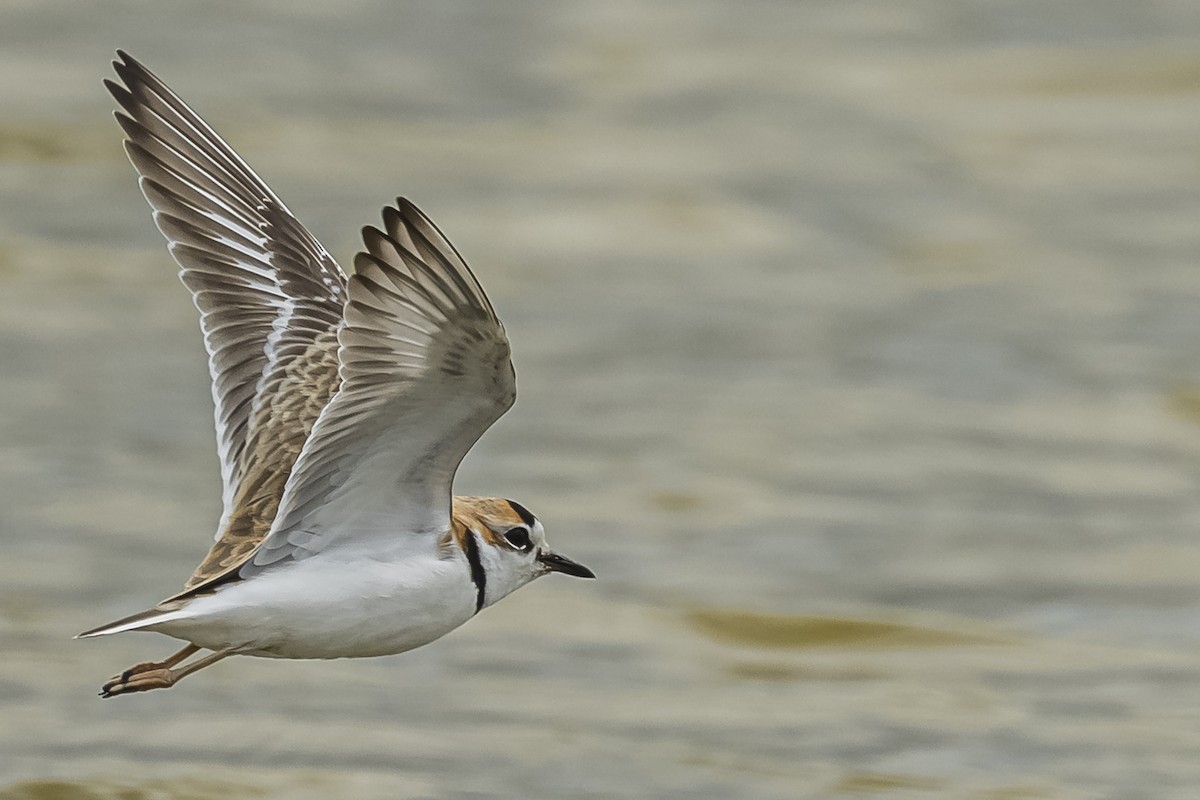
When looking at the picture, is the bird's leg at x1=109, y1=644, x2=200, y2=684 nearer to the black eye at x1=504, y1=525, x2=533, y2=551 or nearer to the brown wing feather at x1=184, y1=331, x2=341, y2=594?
the brown wing feather at x1=184, y1=331, x2=341, y2=594

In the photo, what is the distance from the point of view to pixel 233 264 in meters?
9.49

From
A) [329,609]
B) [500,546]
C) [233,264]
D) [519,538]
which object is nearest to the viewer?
[329,609]

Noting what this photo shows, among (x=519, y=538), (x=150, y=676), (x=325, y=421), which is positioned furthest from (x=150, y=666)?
(x=519, y=538)

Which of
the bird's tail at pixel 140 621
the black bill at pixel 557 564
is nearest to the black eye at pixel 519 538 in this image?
the black bill at pixel 557 564

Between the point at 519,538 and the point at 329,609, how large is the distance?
1033 mm

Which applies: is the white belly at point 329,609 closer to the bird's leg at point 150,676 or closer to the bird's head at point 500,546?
the bird's leg at point 150,676

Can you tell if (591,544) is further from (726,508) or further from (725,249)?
(725,249)

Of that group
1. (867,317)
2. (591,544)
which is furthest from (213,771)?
(867,317)

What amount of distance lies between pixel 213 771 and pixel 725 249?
27.4ft

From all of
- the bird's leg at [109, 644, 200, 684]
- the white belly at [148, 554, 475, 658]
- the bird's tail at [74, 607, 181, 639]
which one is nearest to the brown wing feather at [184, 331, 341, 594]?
the bird's leg at [109, 644, 200, 684]

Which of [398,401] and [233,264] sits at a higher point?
[233,264]

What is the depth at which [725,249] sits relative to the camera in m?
19.4

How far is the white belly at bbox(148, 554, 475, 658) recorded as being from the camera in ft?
25.8

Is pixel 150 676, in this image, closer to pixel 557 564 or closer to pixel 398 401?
pixel 398 401
